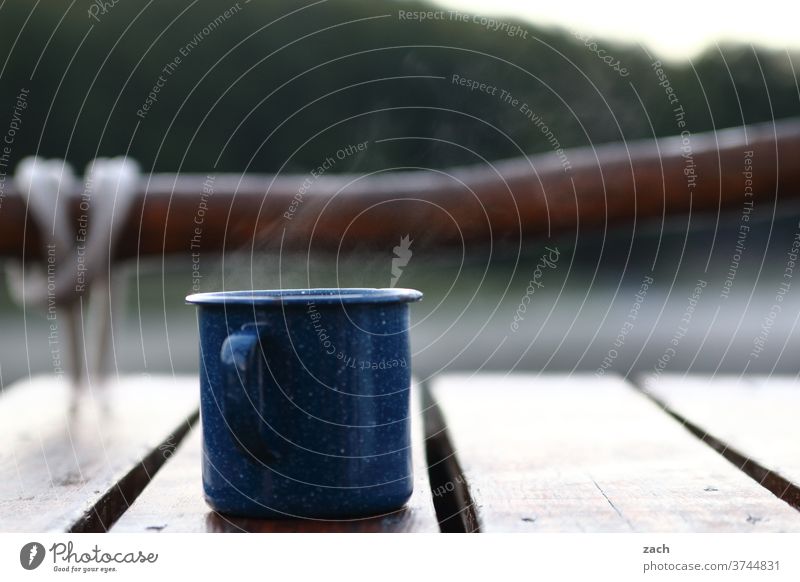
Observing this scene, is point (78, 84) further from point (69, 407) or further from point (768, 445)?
point (768, 445)

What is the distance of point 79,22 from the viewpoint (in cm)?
112

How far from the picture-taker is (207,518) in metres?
0.44

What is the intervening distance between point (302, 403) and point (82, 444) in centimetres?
26

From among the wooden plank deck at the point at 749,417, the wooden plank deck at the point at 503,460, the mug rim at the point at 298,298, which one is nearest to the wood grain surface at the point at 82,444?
the wooden plank deck at the point at 503,460

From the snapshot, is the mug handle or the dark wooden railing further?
the dark wooden railing

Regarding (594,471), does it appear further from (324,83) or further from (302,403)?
(324,83)

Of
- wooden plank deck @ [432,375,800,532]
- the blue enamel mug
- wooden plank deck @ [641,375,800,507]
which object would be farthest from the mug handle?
wooden plank deck @ [641,375,800,507]

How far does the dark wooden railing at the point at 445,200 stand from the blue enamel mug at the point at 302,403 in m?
0.32

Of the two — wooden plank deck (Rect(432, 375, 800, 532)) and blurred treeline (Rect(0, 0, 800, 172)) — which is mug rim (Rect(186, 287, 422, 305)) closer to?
wooden plank deck (Rect(432, 375, 800, 532))

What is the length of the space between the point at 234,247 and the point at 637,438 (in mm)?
360

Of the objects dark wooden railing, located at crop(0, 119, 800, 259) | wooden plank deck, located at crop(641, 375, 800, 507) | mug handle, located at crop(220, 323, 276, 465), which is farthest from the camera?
dark wooden railing, located at crop(0, 119, 800, 259)

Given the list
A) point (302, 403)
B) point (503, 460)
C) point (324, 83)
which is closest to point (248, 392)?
point (302, 403)

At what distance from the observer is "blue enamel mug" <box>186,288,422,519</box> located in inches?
16.4

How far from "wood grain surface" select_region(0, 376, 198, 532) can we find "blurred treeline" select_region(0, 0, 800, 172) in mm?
198
